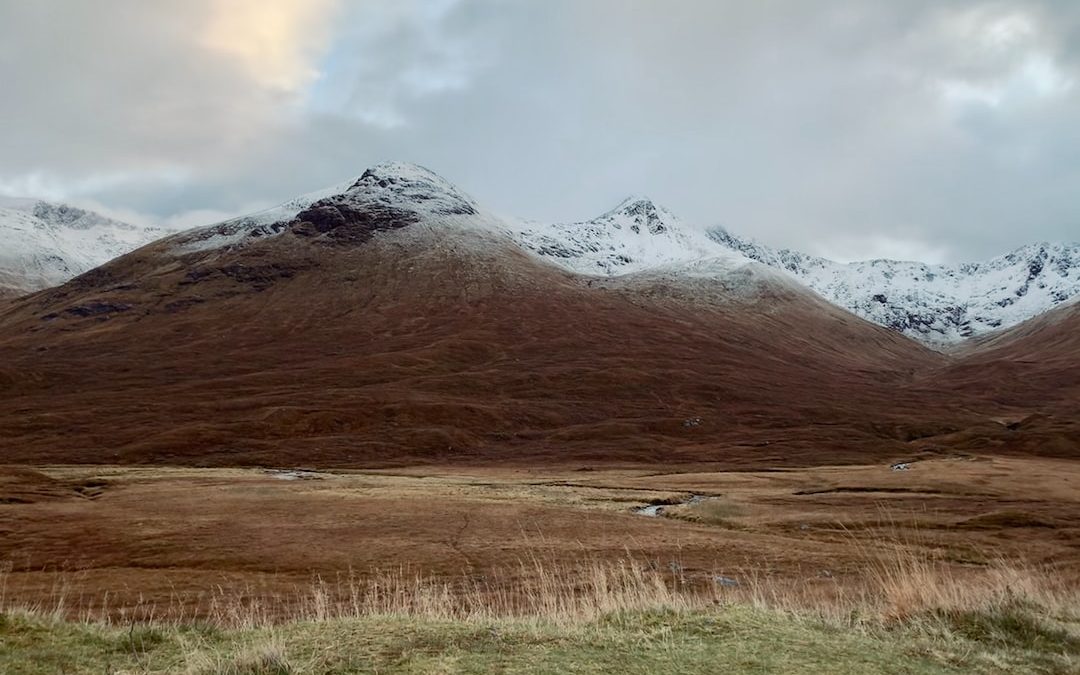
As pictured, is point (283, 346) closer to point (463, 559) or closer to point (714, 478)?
point (714, 478)

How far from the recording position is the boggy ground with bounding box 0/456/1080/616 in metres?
27.7

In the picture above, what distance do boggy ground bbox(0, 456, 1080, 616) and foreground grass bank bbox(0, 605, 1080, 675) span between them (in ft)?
14.9

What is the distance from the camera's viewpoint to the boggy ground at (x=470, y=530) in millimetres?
27688

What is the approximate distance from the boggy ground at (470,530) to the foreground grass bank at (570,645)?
4.54 m

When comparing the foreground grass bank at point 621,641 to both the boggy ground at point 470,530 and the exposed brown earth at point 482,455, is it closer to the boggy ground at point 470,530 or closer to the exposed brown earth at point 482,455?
the boggy ground at point 470,530

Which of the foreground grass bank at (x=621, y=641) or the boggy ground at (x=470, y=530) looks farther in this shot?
the boggy ground at (x=470, y=530)

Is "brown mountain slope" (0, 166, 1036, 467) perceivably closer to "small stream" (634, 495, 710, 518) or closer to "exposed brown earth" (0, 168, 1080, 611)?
"exposed brown earth" (0, 168, 1080, 611)

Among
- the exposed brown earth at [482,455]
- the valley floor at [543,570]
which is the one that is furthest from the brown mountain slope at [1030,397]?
the valley floor at [543,570]

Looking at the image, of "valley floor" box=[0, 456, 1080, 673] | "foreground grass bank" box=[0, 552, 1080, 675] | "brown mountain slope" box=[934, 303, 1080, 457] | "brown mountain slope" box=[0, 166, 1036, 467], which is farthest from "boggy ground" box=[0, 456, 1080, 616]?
"brown mountain slope" box=[934, 303, 1080, 457]

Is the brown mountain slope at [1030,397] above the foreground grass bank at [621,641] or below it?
above

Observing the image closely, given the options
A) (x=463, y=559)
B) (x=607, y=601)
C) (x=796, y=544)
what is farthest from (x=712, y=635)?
(x=796, y=544)

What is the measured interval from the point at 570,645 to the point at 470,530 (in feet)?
99.9

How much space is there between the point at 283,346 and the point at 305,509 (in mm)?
138981

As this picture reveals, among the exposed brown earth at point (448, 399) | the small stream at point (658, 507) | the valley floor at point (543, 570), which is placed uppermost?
the exposed brown earth at point (448, 399)
